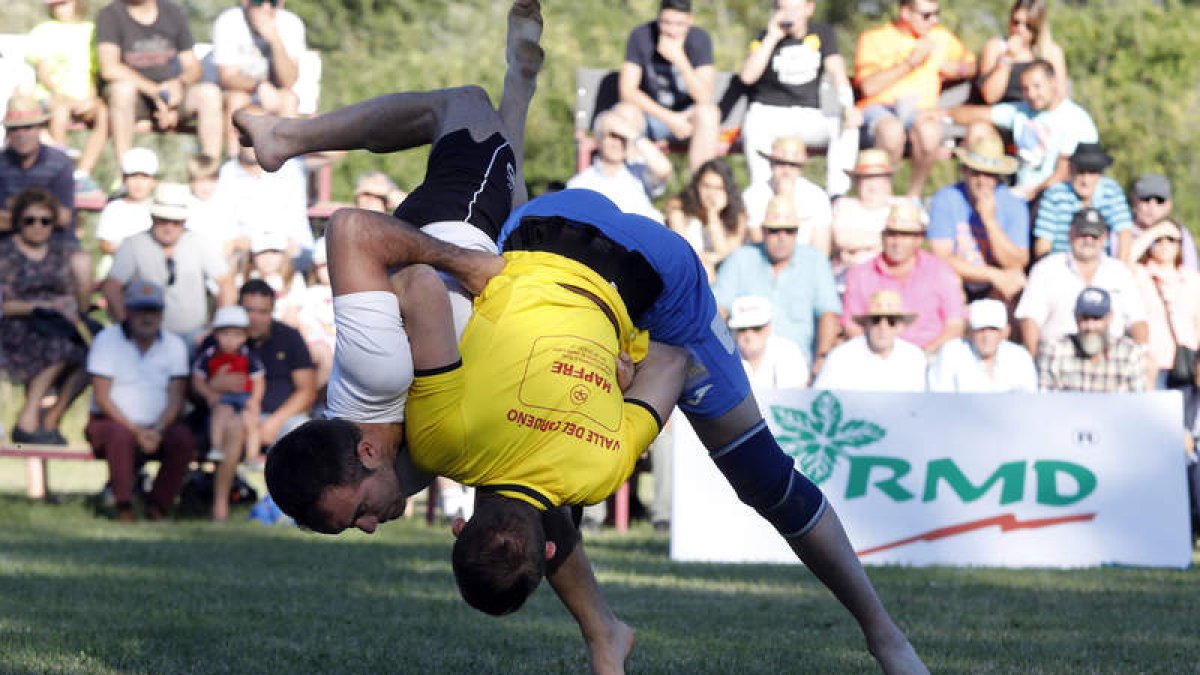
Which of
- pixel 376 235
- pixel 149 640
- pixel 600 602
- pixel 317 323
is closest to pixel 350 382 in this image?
pixel 376 235

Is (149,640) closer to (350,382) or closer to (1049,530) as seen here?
(350,382)

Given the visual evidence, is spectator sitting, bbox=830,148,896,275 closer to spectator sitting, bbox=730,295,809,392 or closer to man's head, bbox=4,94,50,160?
spectator sitting, bbox=730,295,809,392

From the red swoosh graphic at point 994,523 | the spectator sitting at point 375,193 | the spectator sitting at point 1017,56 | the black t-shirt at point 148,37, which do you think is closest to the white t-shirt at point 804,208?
the spectator sitting at point 1017,56

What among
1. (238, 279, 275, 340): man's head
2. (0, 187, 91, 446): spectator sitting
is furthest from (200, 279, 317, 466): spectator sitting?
(0, 187, 91, 446): spectator sitting

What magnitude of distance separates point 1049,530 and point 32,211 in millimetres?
6769

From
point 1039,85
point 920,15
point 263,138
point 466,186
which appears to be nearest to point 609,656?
point 466,186

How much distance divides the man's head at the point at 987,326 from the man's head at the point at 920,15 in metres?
2.92

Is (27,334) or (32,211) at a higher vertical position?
Result: (32,211)

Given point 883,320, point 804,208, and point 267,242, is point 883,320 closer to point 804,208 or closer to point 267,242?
point 804,208

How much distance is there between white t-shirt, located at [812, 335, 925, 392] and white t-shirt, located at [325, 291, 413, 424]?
6.43 m

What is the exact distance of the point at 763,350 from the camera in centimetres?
1113

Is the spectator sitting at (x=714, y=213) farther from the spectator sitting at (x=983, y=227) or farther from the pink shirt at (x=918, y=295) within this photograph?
the spectator sitting at (x=983, y=227)

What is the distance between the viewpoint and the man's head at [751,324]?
1095 cm

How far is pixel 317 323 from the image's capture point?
13.0 metres
